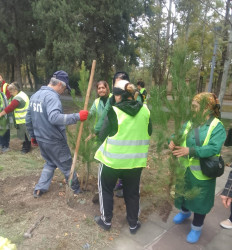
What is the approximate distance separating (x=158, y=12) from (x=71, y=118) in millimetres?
9836

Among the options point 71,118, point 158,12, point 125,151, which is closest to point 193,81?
point 125,151

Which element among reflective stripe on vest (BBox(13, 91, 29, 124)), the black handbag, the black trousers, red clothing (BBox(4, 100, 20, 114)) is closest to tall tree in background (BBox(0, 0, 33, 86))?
reflective stripe on vest (BBox(13, 91, 29, 124))

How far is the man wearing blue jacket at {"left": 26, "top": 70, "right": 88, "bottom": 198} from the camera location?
310 centimetres

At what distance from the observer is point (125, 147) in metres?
2.60

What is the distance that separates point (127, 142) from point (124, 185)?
600 millimetres

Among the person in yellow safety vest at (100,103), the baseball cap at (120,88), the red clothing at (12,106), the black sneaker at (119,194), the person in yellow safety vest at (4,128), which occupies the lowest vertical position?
the black sneaker at (119,194)

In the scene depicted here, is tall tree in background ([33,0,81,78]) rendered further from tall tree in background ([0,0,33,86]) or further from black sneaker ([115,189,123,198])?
black sneaker ([115,189,123,198])

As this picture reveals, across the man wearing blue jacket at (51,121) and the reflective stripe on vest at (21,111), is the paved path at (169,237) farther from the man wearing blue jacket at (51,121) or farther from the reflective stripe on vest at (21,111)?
the reflective stripe on vest at (21,111)

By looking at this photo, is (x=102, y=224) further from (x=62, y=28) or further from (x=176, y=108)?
(x=62, y=28)

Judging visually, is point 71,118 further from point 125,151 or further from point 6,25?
point 6,25

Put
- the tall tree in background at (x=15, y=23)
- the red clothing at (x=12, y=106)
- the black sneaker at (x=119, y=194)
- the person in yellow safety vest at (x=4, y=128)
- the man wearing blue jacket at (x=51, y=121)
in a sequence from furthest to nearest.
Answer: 1. the tall tree in background at (x=15, y=23)
2. the person in yellow safety vest at (x=4, y=128)
3. the red clothing at (x=12, y=106)
4. the black sneaker at (x=119, y=194)
5. the man wearing blue jacket at (x=51, y=121)

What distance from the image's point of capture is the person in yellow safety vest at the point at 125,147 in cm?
253

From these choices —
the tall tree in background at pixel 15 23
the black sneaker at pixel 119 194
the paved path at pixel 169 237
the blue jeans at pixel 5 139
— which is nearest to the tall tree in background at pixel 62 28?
the tall tree in background at pixel 15 23

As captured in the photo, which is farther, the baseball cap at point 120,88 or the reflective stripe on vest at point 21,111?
the reflective stripe on vest at point 21,111
